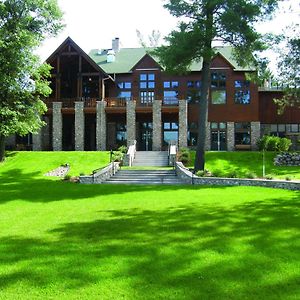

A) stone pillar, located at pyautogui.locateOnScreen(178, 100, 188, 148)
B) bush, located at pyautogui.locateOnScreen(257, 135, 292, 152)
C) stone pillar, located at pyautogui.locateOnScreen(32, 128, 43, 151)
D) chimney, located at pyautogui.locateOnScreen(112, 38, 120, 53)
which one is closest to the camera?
bush, located at pyautogui.locateOnScreen(257, 135, 292, 152)

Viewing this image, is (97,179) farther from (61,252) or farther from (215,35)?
(61,252)

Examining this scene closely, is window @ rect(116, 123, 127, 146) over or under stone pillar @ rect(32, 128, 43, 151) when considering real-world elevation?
over

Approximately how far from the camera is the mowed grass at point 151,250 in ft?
16.1

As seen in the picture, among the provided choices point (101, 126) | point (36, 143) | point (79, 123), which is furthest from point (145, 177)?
point (36, 143)

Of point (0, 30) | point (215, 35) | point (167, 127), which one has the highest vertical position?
point (0, 30)

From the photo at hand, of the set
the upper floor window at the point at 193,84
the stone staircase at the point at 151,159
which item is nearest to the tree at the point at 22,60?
the stone staircase at the point at 151,159

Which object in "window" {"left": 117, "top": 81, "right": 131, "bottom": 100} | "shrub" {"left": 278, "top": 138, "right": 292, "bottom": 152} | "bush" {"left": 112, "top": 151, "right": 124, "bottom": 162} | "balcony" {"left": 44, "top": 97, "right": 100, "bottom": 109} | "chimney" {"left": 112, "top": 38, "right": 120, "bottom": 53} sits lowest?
"bush" {"left": 112, "top": 151, "right": 124, "bottom": 162}

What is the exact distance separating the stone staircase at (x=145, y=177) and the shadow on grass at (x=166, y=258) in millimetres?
10594

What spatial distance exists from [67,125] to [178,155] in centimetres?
1551

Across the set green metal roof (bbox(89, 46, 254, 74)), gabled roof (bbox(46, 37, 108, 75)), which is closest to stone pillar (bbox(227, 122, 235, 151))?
green metal roof (bbox(89, 46, 254, 74))

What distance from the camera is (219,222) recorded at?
29.0 ft

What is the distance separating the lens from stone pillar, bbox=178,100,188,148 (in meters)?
34.8

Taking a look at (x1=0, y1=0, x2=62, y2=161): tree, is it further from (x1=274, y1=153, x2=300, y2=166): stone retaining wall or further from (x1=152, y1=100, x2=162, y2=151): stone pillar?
(x1=274, y1=153, x2=300, y2=166): stone retaining wall

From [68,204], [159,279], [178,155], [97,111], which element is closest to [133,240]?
[159,279]
